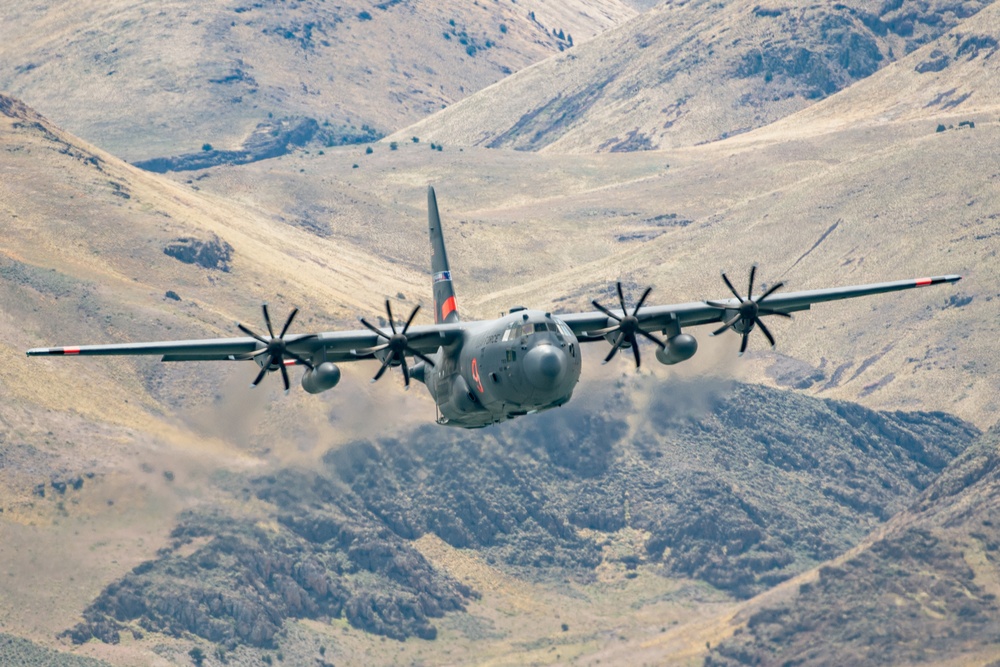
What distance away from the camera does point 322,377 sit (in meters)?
67.2

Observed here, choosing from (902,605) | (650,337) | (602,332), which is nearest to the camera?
(650,337)

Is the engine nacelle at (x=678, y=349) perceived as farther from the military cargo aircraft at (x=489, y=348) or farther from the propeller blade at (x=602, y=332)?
the propeller blade at (x=602, y=332)

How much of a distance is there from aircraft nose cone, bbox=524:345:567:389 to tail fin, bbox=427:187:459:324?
18.4 metres

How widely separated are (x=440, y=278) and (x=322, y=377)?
19.2 metres

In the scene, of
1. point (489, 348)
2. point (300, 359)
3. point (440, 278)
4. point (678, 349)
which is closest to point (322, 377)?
point (300, 359)

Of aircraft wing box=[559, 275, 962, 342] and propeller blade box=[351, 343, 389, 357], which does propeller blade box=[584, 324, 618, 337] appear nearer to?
aircraft wing box=[559, 275, 962, 342]

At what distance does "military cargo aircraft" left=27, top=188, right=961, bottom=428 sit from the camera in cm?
6469

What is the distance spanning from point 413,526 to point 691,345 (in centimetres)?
10642

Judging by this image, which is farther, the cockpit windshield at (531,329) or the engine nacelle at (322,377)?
the engine nacelle at (322,377)

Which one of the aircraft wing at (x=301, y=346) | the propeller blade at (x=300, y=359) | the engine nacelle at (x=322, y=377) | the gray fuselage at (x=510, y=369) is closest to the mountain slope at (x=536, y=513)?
the aircraft wing at (x=301, y=346)

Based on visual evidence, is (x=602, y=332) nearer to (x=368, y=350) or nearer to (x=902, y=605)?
(x=368, y=350)

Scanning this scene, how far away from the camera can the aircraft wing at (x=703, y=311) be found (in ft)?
238

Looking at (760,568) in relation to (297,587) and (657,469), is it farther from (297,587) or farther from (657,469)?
(297,587)

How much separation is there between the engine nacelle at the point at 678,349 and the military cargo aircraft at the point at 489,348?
0.14ft
